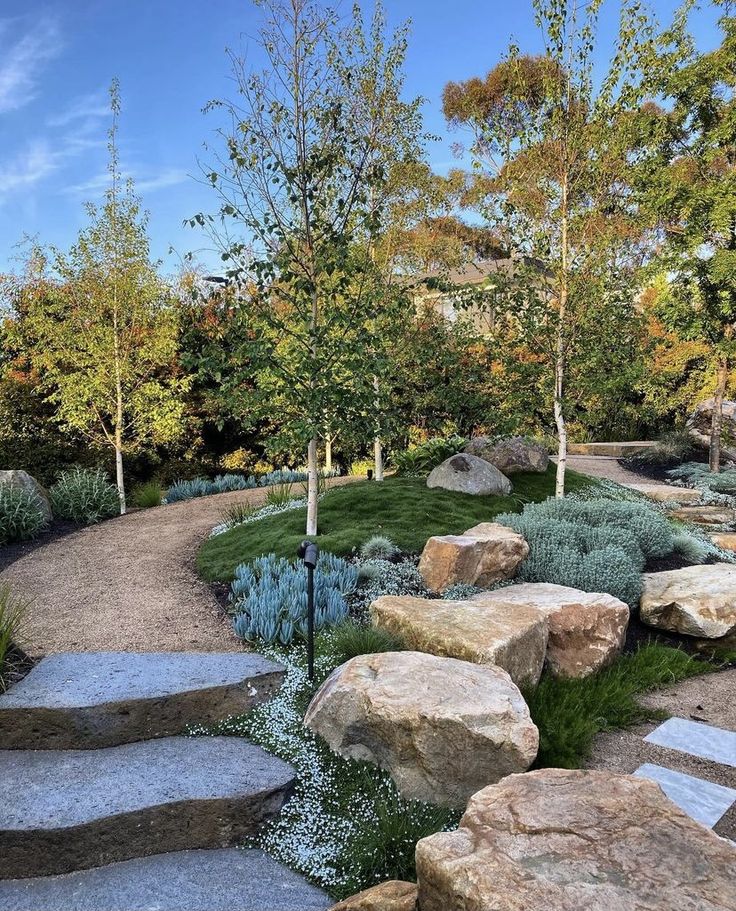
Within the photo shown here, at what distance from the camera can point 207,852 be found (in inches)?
121

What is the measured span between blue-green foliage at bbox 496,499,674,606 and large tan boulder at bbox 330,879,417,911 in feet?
13.5

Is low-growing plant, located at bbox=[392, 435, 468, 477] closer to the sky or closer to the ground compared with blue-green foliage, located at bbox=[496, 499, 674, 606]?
closer to the sky

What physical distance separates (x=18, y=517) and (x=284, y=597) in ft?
16.9

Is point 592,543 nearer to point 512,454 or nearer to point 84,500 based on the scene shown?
point 512,454

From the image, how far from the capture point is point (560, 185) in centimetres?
862

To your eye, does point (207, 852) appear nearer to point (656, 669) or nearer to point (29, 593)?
point (656, 669)

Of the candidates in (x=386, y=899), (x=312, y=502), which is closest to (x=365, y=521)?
(x=312, y=502)

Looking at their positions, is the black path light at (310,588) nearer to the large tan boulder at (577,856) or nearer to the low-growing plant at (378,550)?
the large tan boulder at (577,856)

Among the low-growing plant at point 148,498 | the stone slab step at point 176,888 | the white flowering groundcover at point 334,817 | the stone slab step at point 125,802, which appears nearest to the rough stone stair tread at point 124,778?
the stone slab step at point 125,802

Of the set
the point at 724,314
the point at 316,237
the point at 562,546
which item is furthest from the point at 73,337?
the point at 724,314

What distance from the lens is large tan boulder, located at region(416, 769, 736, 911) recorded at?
1862 mm

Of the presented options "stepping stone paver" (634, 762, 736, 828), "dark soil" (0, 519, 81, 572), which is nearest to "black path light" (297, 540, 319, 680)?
"stepping stone paver" (634, 762, 736, 828)

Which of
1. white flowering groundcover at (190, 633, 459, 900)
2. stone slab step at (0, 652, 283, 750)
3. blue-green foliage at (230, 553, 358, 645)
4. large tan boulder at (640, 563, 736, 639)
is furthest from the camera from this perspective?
→ large tan boulder at (640, 563, 736, 639)

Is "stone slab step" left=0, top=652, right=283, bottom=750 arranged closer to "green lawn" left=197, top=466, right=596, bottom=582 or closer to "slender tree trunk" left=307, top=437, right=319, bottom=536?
"green lawn" left=197, top=466, right=596, bottom=582
